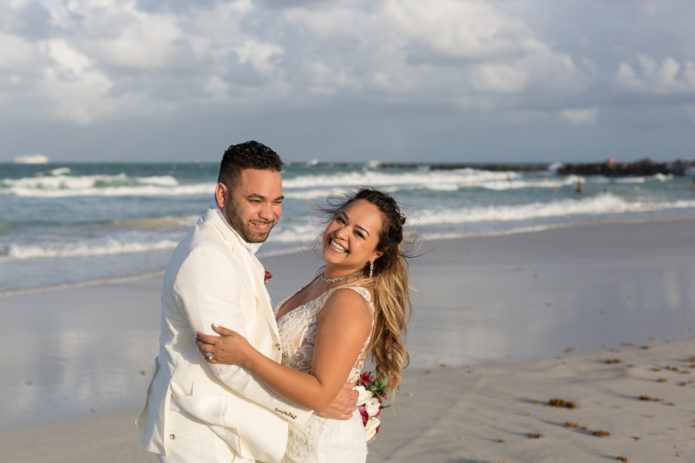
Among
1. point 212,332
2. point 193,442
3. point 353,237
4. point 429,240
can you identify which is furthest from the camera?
point 429,240

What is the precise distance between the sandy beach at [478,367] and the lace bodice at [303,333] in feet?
5.01

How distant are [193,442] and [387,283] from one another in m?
1.05

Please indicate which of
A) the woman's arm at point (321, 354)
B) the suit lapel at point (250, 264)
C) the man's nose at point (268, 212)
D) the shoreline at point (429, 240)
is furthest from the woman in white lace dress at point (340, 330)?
the shoreline at point (429, 240)

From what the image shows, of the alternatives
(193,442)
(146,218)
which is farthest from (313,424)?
(146,218)

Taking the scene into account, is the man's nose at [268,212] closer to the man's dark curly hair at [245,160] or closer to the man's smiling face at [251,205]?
the man's smiling face at [251,205]

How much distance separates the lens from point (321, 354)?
2.56m

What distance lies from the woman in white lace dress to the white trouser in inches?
10.5

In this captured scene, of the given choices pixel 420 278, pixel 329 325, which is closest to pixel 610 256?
pixel 420 278

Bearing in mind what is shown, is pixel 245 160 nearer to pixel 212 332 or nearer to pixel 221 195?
pixel 221 195

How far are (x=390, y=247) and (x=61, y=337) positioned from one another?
231 inches

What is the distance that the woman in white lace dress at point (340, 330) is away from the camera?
242 cm

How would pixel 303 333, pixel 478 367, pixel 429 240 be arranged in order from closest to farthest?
pixel 303 333
pixel 478 367
pixel 429 240

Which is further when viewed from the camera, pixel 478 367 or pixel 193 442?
pixel 478 367

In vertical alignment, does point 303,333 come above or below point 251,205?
below
